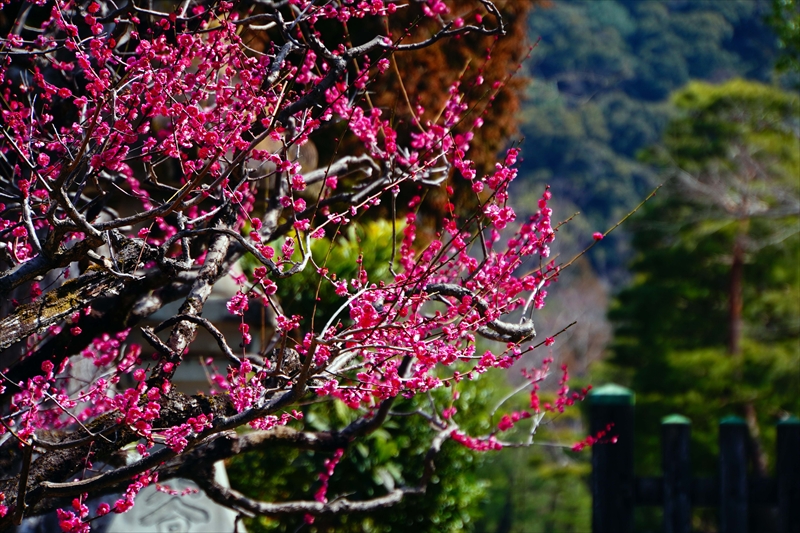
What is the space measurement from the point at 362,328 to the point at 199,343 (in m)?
2.51

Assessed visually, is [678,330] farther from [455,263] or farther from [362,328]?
[362,328]

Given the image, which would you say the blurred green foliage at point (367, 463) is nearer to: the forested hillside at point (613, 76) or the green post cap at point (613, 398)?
the green post cap at point (613, 398)

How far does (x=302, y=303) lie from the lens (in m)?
5.68

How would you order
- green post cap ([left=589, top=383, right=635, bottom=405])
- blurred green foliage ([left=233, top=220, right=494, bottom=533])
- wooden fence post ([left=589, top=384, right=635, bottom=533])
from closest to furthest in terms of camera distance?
wooden fence post ([left=589, top=384, right=635, bottom=533]) → green post cap ([left=589, top=383, right=635, bottom=405]) → blurred green foliage ([left=233, top=220, right=494, bottom=533])

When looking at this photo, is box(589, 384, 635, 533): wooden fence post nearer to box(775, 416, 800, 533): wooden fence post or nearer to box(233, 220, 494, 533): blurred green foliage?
box(775, 416, 800, 533): wooden fence post

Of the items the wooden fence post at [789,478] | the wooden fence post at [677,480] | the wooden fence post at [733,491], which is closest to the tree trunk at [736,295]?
the wooden fence post at [789,478]

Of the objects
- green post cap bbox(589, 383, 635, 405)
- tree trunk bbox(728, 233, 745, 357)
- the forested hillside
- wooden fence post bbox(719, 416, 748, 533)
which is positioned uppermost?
the forested hillside

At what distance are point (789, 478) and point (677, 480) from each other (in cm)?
66

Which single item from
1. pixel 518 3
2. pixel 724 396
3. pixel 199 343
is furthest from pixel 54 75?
pixel 724 396

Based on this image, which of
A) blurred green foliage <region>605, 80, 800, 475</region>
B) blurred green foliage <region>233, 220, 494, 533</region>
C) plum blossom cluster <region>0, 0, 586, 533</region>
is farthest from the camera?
blurred green foliage <region>605, 80, 800, 475</region>

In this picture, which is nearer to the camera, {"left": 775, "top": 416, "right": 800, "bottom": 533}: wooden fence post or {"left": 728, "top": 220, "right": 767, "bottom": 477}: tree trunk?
{"left": 775, "top": 416, "right": 800, "bottom": 533}: wooden fence post

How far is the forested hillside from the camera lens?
61.2 m

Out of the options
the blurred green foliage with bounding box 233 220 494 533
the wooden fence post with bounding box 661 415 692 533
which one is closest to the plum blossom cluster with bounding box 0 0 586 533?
the blurred green foliage with bounding box 233 220 494 533

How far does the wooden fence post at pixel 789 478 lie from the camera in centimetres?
505
